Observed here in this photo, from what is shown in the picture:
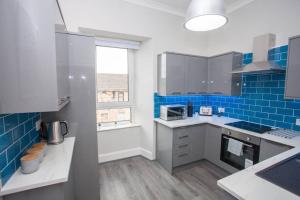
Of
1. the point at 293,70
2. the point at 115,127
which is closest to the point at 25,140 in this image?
the point at 115,127

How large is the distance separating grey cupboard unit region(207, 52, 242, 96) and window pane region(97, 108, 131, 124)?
1.79m

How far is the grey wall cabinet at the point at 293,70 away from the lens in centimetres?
156

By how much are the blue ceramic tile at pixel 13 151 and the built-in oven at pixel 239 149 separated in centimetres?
244

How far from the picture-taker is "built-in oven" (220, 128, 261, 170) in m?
1.90

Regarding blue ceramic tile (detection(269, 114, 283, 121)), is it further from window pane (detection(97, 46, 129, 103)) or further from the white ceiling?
window pane (detection(97, 46, 129, 103))

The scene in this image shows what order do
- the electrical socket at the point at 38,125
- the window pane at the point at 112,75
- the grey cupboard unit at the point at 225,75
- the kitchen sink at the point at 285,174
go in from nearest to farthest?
the kitchen sink at the point at 285,174, the electrical socket at the point at 38,125, the grey cupboard unit at the point at 225,75, the window pane at the point at 112,75

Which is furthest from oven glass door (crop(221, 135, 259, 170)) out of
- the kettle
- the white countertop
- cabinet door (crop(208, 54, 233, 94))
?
the kettle

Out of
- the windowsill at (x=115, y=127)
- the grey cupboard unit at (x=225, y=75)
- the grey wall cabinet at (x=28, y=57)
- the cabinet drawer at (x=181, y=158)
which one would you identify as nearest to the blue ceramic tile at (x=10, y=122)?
the grey wall cabinet at (x=28, y=57)

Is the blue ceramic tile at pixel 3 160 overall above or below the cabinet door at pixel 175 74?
Result: below

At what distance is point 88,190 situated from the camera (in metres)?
1.75

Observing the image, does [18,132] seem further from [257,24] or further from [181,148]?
[257,24]

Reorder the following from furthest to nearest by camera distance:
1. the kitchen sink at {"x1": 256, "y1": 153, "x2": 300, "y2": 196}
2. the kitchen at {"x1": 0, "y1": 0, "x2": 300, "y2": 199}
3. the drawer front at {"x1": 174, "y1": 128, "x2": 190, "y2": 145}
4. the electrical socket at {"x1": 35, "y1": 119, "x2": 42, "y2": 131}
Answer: the drawer front at {"x1": 174, "y1": 128, "x2": 190, "y2": 145} → the electrical socket at {"x1": 35, "y1": 119, "x2": 42, "y2": 131} → the kitchen at {"x1": 0, "y1": 0, "x2": 300, "y2": 199} → the kitchen sink at {"x1": 256, "y1": 153, "x2": 300, "y2": 196}

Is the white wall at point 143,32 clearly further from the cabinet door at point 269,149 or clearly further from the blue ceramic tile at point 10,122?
the cabinet door at point 269,149

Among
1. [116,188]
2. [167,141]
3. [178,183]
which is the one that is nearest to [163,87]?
[167,141]
